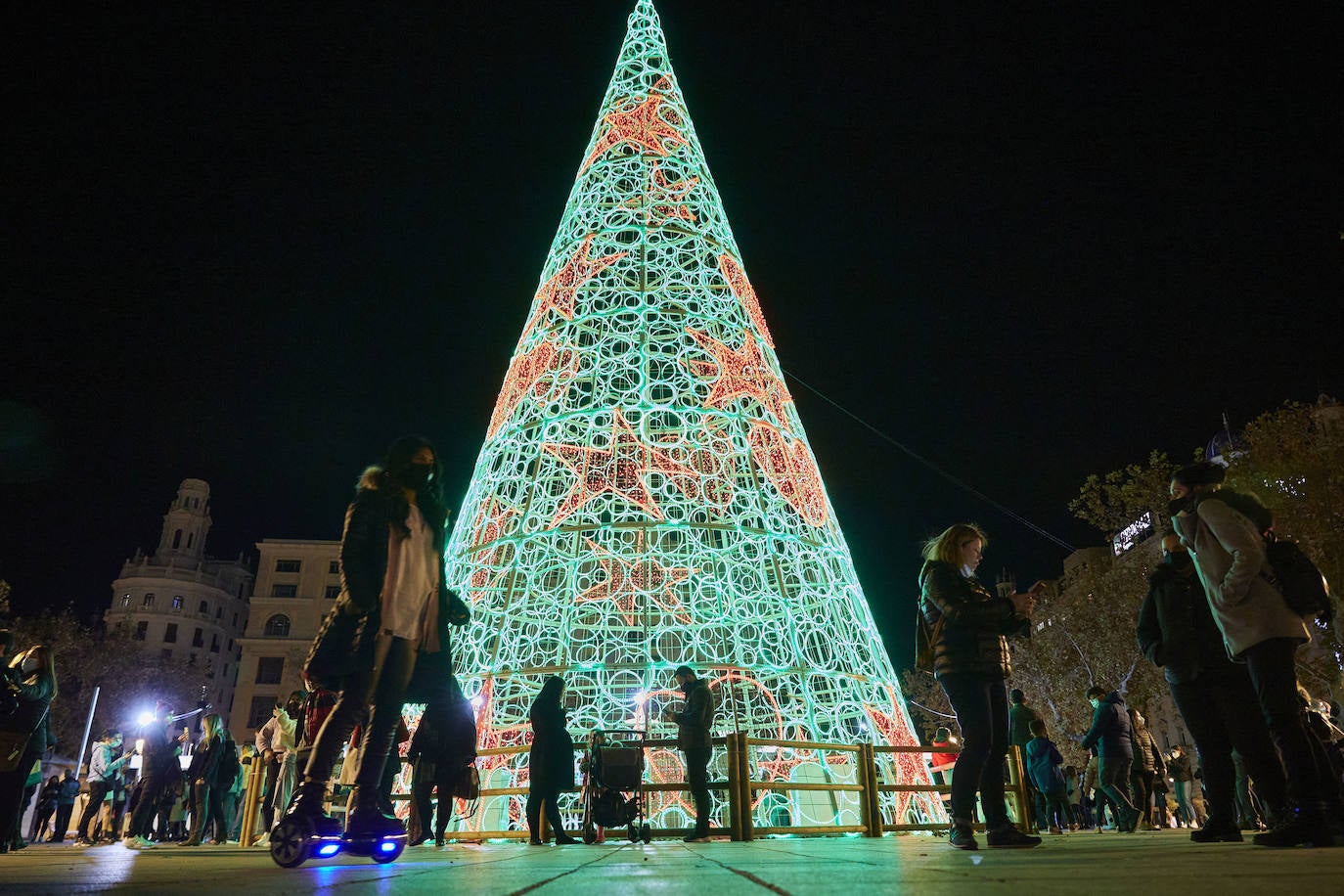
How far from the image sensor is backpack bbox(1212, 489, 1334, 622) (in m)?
3.74

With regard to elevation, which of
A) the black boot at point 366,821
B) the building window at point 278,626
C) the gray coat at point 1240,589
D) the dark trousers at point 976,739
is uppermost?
the building window at point 278,626

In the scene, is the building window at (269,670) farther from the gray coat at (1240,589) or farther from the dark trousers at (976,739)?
the gray coat at (1240,589)

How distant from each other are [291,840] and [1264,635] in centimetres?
401

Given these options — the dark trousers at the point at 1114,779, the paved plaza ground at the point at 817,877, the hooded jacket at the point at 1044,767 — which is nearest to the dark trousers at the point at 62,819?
the paved plaza ground at the point at 817,877

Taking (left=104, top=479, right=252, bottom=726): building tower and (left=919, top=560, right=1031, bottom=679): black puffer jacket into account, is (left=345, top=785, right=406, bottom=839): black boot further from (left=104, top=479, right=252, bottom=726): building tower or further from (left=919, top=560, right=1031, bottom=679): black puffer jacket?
(left=104, top=479, right=252, bottom=726): building tower

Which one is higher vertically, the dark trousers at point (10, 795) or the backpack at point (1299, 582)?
the backpack at point (1299, 582)

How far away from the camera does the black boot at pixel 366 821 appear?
3.42 metres

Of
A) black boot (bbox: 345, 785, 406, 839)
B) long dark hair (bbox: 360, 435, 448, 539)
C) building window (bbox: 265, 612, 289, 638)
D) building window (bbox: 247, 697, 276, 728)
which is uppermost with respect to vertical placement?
building window (bbox: 265, 612, 289, 638)

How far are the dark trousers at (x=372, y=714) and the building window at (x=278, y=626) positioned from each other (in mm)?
55218

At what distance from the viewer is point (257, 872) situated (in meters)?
2.84

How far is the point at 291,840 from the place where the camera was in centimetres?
321

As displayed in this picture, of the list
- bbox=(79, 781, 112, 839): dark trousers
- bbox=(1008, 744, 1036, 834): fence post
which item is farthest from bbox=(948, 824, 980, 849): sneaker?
bbox=(79, 781, 112, 839): dark trousers

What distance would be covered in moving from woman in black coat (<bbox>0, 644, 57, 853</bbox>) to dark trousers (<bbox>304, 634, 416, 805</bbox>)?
3667 mm

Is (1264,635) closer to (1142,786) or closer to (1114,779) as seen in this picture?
(1114,779)
